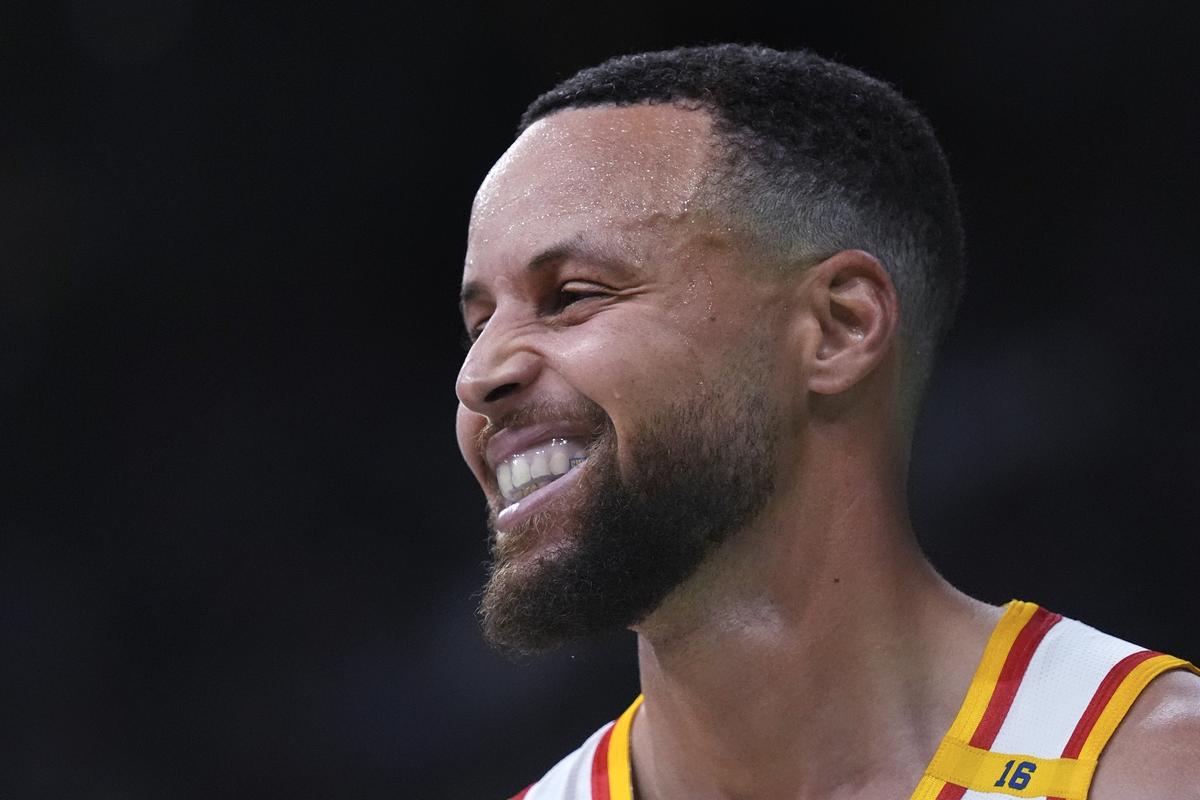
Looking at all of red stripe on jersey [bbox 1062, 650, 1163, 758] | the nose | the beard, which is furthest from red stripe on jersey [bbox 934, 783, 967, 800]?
the nose

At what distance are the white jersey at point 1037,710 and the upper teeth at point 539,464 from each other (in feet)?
2.19

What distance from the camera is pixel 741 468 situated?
6.84ft

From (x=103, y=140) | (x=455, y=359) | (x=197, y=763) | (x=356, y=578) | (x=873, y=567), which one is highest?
(x=103, y=140)

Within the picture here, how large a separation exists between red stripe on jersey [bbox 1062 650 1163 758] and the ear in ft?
1.81

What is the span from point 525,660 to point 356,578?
0.56 m

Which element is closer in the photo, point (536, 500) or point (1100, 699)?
point (1100, 699)

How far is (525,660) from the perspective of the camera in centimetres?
373

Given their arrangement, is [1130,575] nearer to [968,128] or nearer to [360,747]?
[968,128]

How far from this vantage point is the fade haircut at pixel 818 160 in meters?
2.19

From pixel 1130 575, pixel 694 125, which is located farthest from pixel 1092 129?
pixel 694 125

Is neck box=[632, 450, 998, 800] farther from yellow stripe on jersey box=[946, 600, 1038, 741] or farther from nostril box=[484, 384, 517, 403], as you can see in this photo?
nostril box=[484, 384, 517, 403]

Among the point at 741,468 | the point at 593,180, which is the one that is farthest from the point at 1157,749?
the point at 593,180

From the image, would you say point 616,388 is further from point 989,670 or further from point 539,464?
point 989,670

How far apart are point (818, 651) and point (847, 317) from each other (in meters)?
0.51
